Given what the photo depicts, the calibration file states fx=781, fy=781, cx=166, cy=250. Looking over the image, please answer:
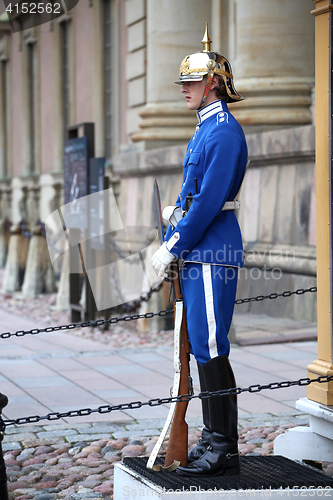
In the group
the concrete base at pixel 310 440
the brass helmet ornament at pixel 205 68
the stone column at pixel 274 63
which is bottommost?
the concrete base at pixel 310 440

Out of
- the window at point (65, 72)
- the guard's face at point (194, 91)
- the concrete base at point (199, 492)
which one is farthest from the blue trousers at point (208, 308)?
the window at point (65, 72)

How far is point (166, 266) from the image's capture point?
3.12 m

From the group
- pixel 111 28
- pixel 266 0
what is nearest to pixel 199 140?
pixel 266 0

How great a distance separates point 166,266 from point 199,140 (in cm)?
53

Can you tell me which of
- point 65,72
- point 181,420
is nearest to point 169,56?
point 65,72

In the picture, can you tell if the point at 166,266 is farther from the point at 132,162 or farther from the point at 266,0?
the point at 132,162

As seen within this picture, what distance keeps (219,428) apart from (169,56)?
363 inches

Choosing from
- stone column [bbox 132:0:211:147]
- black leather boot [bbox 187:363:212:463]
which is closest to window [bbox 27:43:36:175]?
stone column [bbox 132:0:211:147]

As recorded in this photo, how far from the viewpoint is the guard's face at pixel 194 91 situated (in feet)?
10.5

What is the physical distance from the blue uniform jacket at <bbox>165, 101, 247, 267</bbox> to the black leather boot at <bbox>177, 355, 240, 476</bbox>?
0.43 meters

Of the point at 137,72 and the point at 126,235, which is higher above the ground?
the point at 137,72

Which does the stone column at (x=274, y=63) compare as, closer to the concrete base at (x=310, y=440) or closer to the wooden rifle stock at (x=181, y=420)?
the concrete base at (x=310, y=440)

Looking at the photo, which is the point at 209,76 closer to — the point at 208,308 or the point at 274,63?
the point at 208,308

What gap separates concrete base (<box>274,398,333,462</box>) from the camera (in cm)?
371
